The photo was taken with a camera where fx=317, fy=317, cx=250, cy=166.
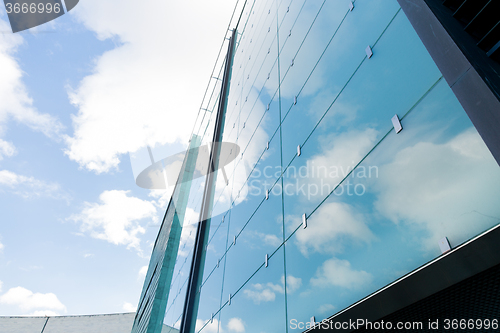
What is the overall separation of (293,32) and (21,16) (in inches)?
708

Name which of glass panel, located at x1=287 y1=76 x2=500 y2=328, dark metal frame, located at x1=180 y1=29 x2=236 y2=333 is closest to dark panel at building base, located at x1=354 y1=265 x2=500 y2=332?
glass panel, located at x1=287 y1=76 x2=500 y2=328

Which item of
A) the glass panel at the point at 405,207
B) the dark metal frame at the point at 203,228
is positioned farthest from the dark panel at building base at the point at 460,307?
the dark metal frame at the point at 203,228

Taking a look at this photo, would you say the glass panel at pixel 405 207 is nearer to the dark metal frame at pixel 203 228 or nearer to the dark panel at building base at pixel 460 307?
the dark panel at building base at pixel 460 307

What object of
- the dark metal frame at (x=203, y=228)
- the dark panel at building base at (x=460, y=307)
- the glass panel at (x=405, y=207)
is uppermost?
the dark metal frame at (x=203, y=228)

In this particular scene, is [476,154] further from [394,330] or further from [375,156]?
[394,330]

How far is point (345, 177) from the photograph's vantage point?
4.27 metres

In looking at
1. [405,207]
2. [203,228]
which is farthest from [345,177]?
[203,228]

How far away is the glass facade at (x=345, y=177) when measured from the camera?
2.95 m


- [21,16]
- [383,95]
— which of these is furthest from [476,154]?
[21,16]

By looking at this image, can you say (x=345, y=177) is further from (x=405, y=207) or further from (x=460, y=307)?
(x=460, y=307)

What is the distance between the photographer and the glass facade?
295 cm

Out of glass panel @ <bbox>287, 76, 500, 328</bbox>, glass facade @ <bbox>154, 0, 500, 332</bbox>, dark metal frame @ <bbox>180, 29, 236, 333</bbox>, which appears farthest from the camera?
dark metal frame @ <bbox>180, 29, 236, 333</bbox>

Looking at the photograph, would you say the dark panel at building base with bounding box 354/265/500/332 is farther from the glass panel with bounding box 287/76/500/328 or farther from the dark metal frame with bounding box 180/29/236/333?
the dark metal frame with bounding box 180/29/236/333

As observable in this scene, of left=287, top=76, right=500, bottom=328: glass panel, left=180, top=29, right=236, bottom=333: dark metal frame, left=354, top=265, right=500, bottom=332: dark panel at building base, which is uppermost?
left=180, top=29, right=236, bottom=333: dark metal frame
